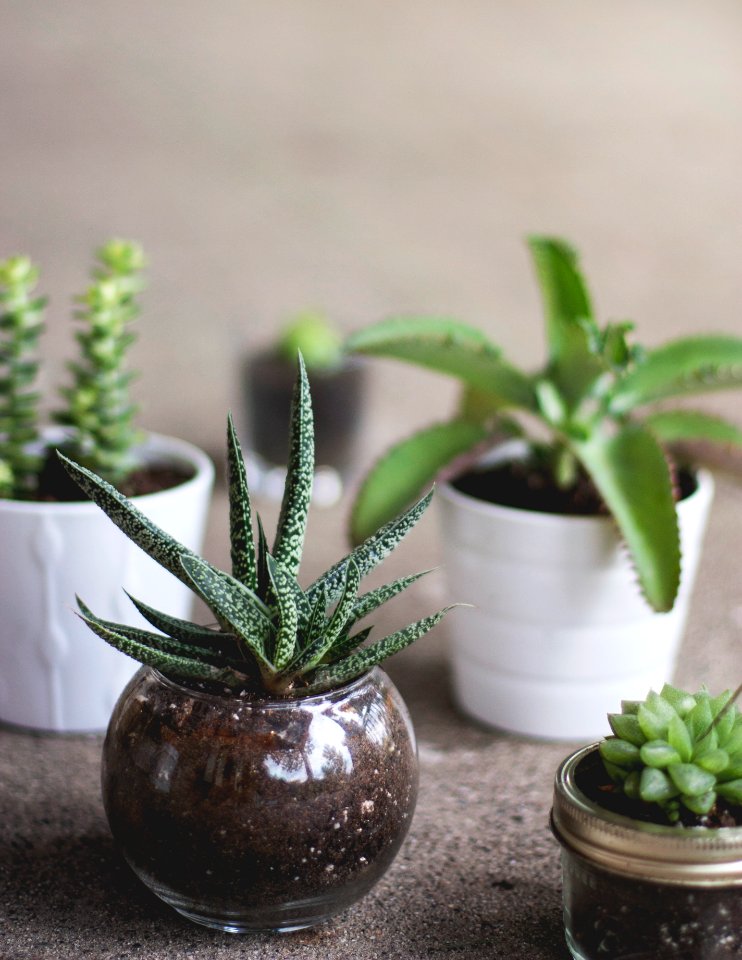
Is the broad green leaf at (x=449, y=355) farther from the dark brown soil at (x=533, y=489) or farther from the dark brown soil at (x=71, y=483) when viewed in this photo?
the dark brown soil at (x=71, y=483)

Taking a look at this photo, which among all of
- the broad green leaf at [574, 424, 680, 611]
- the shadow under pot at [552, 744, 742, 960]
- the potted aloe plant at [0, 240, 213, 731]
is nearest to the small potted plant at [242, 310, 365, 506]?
the potted aloe plant at [0, 240, 213, 731]

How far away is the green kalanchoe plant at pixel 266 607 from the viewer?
23.4 inches

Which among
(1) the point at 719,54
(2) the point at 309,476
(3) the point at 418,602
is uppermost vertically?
(1) the point at 719,54

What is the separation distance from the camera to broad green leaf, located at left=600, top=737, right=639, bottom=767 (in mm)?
593

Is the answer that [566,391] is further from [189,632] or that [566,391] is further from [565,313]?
[189,632]

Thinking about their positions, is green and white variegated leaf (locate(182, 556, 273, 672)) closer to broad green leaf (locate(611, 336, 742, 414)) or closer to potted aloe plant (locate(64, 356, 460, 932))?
potted aloe plant (locate(64, 356, 460, 932))

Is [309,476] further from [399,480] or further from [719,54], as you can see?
[719,54]

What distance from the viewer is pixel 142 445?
0.99 meters

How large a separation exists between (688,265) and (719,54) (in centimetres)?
45

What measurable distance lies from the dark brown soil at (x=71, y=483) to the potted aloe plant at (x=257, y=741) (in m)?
0.26

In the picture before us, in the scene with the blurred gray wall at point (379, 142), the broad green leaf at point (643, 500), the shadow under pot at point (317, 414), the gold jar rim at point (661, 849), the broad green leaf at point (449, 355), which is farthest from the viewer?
the blurred gray wall at point (379, 142)

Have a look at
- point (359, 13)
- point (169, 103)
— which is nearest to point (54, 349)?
point (169, 103)

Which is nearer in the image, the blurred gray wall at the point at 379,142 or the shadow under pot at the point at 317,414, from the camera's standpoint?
the shadow under pot at the point at 317,414

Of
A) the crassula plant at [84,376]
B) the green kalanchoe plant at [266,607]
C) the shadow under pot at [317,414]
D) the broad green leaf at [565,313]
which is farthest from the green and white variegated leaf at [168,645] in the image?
the shadow under pot at [317,414]
